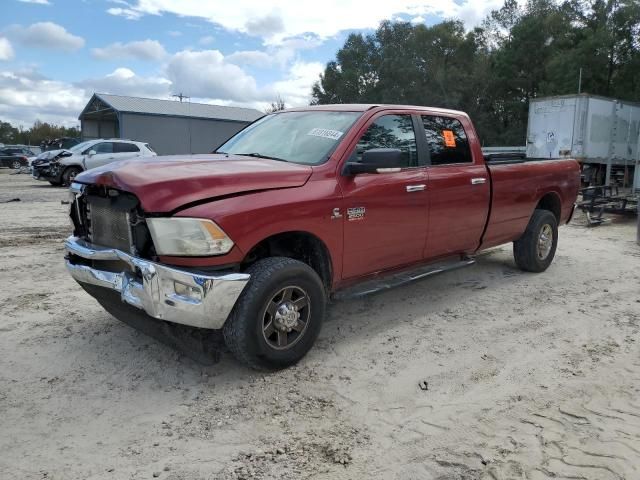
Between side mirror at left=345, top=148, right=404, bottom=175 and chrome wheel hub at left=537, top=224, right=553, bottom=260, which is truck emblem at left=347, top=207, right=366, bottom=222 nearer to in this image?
side mirror at left=345, top=148, right=404, bottom=175

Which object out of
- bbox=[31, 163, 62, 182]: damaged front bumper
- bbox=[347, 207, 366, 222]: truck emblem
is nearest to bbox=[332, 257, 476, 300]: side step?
bbox=[347, 207, 366, 222]: truck emblem

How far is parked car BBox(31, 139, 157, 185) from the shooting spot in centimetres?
1897

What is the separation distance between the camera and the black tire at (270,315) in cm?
349

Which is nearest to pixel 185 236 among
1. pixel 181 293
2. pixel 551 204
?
pixel 181 293

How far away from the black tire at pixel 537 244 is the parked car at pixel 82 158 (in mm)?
14966

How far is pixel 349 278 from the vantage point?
435 cm

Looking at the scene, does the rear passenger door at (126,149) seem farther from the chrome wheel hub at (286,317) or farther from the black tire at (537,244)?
the chrome wheel hub at (286,317)

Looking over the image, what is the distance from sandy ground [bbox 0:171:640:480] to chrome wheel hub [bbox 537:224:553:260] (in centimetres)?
122

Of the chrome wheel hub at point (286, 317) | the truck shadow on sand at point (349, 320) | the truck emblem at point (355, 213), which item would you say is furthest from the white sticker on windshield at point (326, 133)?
the truck shadow on sand at point (349, 320)

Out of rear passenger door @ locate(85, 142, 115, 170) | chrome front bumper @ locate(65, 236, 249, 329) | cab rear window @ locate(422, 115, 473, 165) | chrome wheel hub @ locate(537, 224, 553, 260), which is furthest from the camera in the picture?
rear passenger door @ locate(85, 142, 115, 170)

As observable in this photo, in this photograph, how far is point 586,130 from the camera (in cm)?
1714

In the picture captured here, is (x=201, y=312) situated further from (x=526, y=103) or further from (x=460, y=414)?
(x=526, y=103)

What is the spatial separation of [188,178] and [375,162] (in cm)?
140

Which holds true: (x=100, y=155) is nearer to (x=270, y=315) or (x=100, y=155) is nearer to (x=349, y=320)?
(x=349, y=320)
